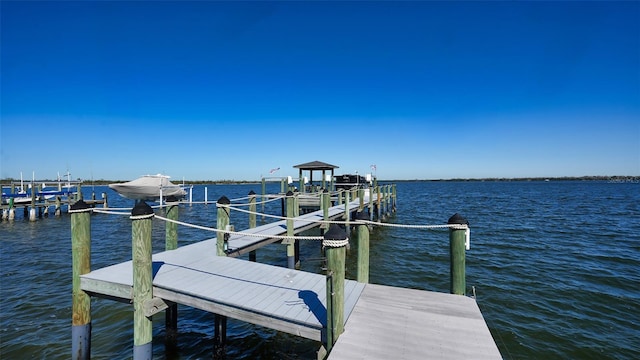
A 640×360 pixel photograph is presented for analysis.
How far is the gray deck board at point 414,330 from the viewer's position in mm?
3215

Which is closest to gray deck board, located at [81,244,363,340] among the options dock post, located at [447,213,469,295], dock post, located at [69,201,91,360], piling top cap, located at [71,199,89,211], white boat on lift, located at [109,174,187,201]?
dock post, located at [69,201,91,360]

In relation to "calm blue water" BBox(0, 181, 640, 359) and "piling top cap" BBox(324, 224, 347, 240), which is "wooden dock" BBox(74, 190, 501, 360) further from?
"calm blue water" BBox(0, 181, 640, 359)

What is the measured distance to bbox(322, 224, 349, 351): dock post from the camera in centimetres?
352

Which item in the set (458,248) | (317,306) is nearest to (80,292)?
(317,306)

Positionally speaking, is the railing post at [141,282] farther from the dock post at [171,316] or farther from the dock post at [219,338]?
the dock post at [219,338]

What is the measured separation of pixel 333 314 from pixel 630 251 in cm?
1656

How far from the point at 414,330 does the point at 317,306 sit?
135 centimetres

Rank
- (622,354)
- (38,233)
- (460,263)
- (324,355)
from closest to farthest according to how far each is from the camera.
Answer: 1. (324,355)
2. (460,263)
3. (622,354)
4. (38,233)

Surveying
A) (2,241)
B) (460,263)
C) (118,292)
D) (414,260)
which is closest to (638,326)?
(460,263)

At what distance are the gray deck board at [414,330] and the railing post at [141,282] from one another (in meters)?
3.17

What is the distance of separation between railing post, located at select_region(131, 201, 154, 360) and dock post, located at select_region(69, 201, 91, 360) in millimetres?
1270

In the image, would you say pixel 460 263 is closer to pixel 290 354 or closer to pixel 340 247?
pixel 340 247

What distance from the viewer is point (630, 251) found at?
13172mm

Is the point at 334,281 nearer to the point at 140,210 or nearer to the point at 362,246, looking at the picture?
the point at 362,246
